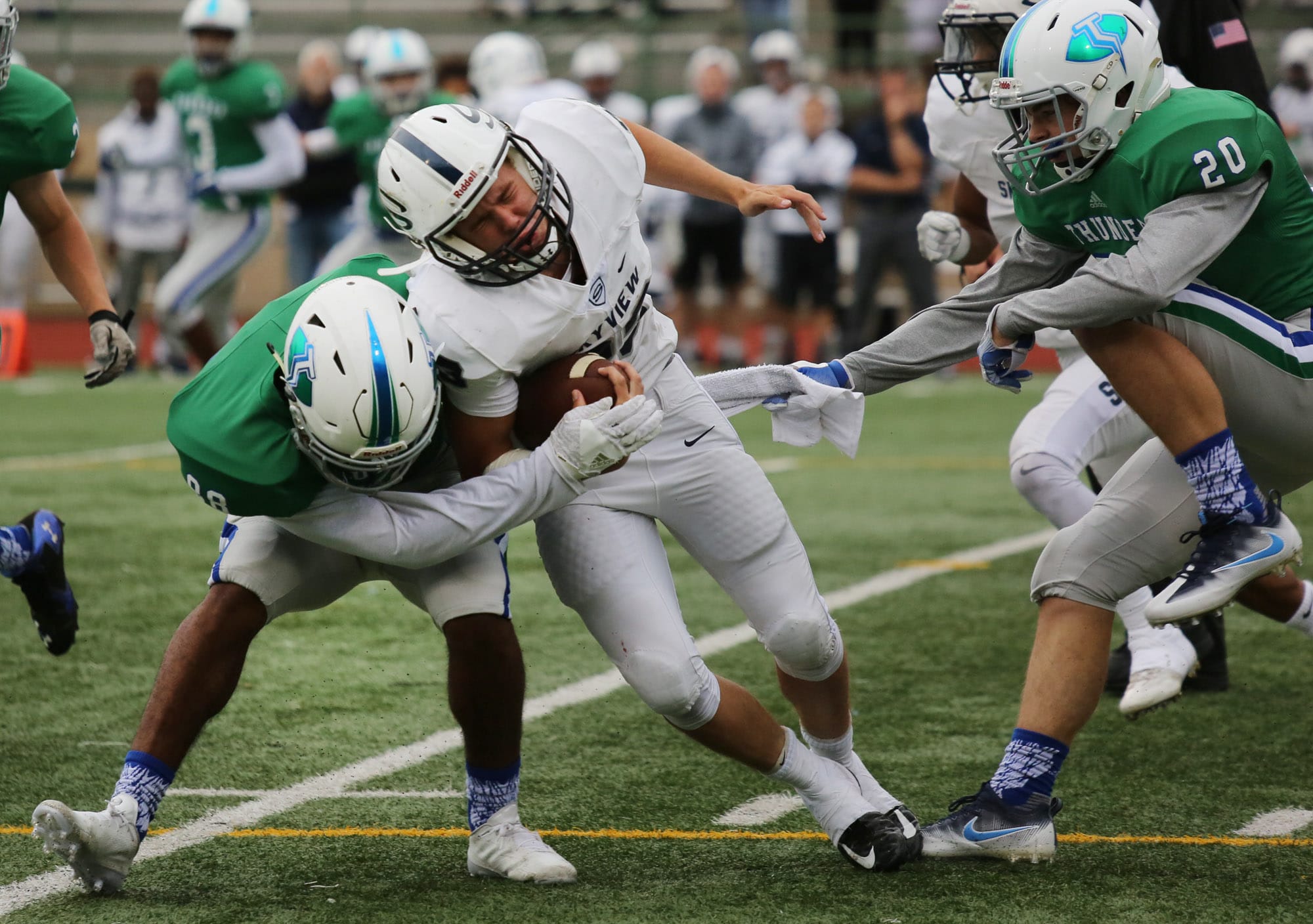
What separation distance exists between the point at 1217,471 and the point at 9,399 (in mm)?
9430

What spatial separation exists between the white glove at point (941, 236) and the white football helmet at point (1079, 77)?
100 cm

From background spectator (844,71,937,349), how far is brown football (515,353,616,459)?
8.05 m

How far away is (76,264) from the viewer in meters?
4.27

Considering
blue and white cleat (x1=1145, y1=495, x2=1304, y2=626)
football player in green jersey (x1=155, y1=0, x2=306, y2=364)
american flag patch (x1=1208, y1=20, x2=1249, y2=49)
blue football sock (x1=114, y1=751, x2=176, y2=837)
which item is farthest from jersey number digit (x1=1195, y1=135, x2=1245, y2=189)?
football player in green jersey (x1=155, y1=0, x2=306, y2=364)

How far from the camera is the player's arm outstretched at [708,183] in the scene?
10.8 ft

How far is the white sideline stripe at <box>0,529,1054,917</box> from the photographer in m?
2.94

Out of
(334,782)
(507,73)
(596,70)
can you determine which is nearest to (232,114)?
(507,73)

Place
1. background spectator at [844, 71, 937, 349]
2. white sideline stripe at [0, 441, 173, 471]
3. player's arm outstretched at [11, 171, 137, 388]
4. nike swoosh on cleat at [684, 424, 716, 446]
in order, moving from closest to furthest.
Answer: nike swoosh on cleat at [684, 424, 716, 446] → player's arm outstretched at [11, 171, 137, 388] → white sideline stripe at [0, 441, 173, 471] → background spectator at [844, 71, 937, 349]

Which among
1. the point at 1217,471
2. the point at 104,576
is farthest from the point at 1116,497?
the point at 104,576

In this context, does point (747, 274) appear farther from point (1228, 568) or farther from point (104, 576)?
point (1228, 568)

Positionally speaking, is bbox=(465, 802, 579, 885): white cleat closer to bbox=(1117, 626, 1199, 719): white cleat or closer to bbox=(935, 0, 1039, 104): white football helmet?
bbox=(1117, 626, 1199, 719): white cleat

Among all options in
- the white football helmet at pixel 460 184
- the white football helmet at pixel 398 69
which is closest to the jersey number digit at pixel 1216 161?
the white football helmet at pixel 460 184

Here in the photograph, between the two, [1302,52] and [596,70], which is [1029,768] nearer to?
[596,70]

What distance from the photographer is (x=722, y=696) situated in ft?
10.0
